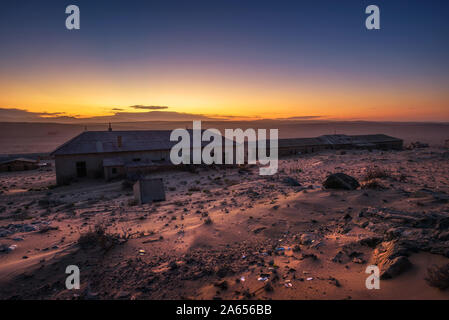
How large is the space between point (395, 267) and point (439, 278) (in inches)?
25.5

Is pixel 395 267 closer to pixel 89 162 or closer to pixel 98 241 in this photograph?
pixel 98 241

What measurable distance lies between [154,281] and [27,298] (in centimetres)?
222

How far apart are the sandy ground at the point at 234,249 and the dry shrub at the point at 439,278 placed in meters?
0.08

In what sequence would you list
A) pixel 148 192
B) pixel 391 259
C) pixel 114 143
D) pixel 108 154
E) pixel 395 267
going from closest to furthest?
pixel 395 267, pixel 391 259, pixel 148 192, pixel 108 154, pixel 114 143

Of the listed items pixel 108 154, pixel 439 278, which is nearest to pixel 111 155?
pixel 108 154

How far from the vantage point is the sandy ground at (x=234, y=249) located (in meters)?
4.10

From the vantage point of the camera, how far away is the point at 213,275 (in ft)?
15.1

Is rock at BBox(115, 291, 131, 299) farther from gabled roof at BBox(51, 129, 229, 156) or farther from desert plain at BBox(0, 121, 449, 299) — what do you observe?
gabled roof at BBox(51, 129, 229, 156)

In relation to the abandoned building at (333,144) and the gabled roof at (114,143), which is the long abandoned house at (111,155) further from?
the abandoned building at (333,144)

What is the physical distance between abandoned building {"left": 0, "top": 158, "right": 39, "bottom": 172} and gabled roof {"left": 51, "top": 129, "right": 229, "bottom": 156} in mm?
10636

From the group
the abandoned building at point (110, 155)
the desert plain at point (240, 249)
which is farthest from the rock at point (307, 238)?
the abandoned building at point (110, 155)

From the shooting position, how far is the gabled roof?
2037cm

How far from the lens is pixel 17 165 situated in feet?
88.1
